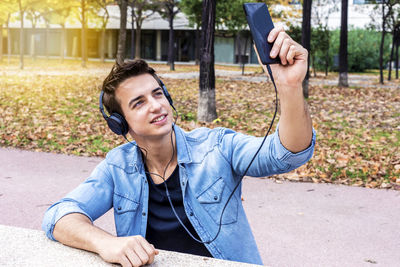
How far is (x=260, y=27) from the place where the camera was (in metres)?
1.63

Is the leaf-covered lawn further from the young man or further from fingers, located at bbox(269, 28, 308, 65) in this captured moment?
fingers, located at bbox(269, 28, 308, 65)

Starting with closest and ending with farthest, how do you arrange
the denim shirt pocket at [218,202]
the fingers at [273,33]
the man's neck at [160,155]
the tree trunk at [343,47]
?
the fingers at [273,33]
the denim shirt pocket at [218,202]
the man's neck at [160,155]
the tree trunk at [343,47]

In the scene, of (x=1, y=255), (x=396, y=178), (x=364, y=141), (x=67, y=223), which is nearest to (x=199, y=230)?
(x=67, y=223)

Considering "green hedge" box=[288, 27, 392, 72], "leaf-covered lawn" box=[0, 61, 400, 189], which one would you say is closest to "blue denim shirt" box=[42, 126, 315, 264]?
"leaf-covered lawn" box=[0, 61, 400, 189]

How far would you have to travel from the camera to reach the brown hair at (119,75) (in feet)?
7.26

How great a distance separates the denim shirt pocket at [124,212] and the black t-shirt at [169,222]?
8cm

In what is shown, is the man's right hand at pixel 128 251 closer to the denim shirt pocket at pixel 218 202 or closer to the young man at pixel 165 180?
the young man at pixel 165 180

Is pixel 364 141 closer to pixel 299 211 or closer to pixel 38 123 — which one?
pixel 299 211

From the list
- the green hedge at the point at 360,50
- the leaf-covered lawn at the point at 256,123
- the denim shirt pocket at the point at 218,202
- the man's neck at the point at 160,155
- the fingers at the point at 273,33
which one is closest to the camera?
the fingers at the point at 273,33

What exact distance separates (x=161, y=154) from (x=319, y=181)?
187 inches

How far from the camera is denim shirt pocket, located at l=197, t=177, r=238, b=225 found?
2145 mm

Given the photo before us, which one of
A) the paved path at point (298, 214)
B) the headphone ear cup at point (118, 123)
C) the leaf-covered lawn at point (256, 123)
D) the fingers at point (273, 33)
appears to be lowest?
the paved path at point (298, 214)

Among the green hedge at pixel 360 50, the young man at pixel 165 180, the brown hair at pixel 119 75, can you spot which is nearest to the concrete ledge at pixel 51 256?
the young man at pixel 165 180

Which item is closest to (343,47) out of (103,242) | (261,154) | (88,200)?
(261,154)
